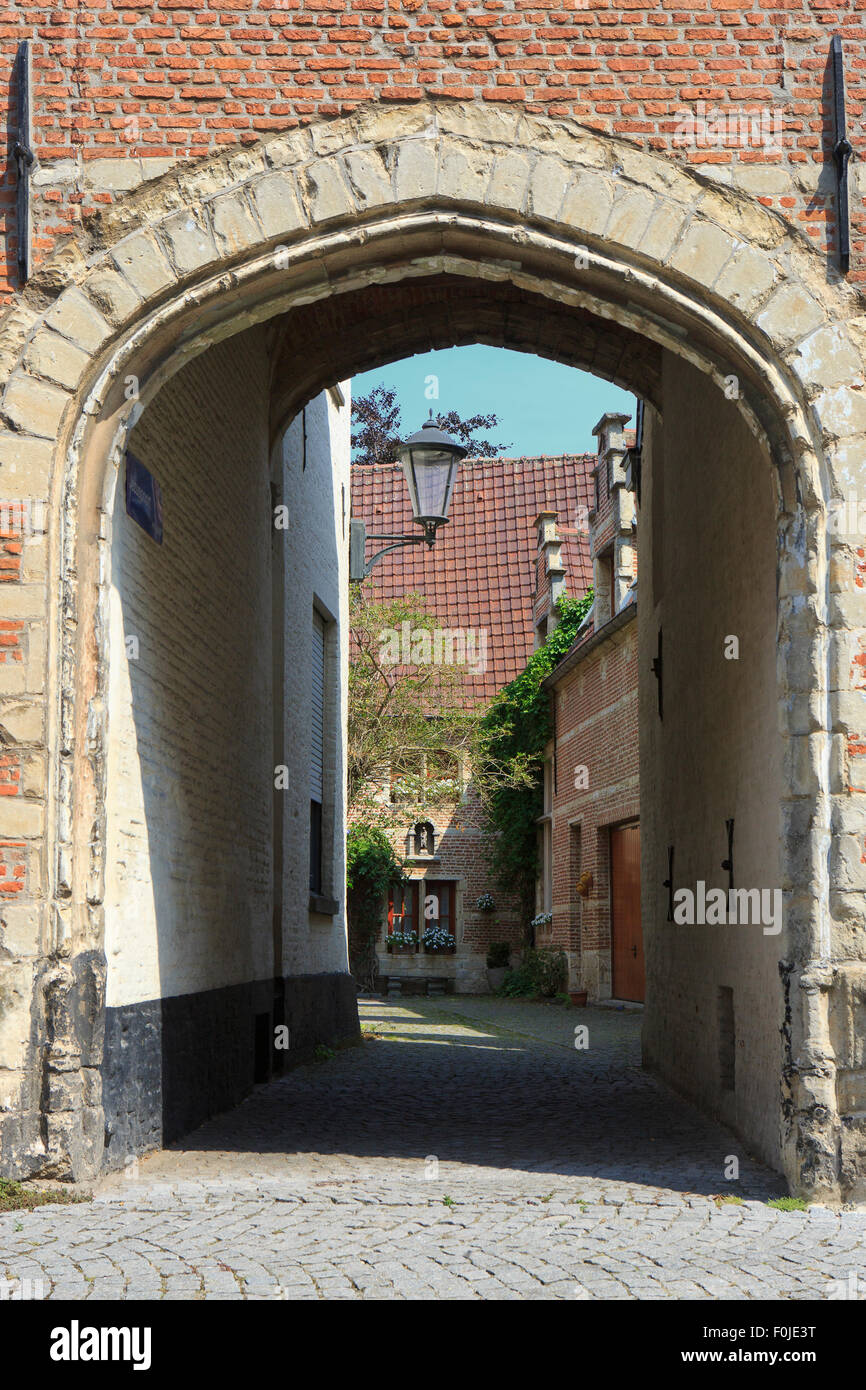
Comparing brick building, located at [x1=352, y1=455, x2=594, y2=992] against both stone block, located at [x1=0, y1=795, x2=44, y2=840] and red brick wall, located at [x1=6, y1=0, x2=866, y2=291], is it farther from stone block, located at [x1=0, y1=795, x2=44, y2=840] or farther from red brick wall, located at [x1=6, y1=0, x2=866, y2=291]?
stone block, located at [x1=0, y1=795, x2=44, y2=840]

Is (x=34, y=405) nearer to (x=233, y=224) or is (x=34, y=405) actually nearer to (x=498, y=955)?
(x=233, y=224)

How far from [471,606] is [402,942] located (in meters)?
7.44

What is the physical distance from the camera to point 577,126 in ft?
21.0

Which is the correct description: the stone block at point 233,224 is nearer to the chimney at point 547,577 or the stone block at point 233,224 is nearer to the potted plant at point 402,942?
the chimney at point 547,577

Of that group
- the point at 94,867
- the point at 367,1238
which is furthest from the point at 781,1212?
the point at 94,867

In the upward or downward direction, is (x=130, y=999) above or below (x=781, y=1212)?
above

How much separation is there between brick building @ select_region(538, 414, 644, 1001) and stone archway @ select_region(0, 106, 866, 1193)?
12.1m

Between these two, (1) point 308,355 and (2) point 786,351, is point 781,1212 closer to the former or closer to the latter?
(2) point 786,351

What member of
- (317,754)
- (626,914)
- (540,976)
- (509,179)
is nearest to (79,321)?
(509,179)

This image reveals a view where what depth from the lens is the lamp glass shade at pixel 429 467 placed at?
37.2 feet

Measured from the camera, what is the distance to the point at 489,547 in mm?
31266

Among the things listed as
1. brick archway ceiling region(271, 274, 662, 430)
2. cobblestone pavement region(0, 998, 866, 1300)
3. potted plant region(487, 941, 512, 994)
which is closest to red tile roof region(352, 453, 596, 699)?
potted plant region(487, 941, 512, 994)

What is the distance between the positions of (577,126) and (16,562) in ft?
10.6

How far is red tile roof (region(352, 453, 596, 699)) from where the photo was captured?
97.8 feet
